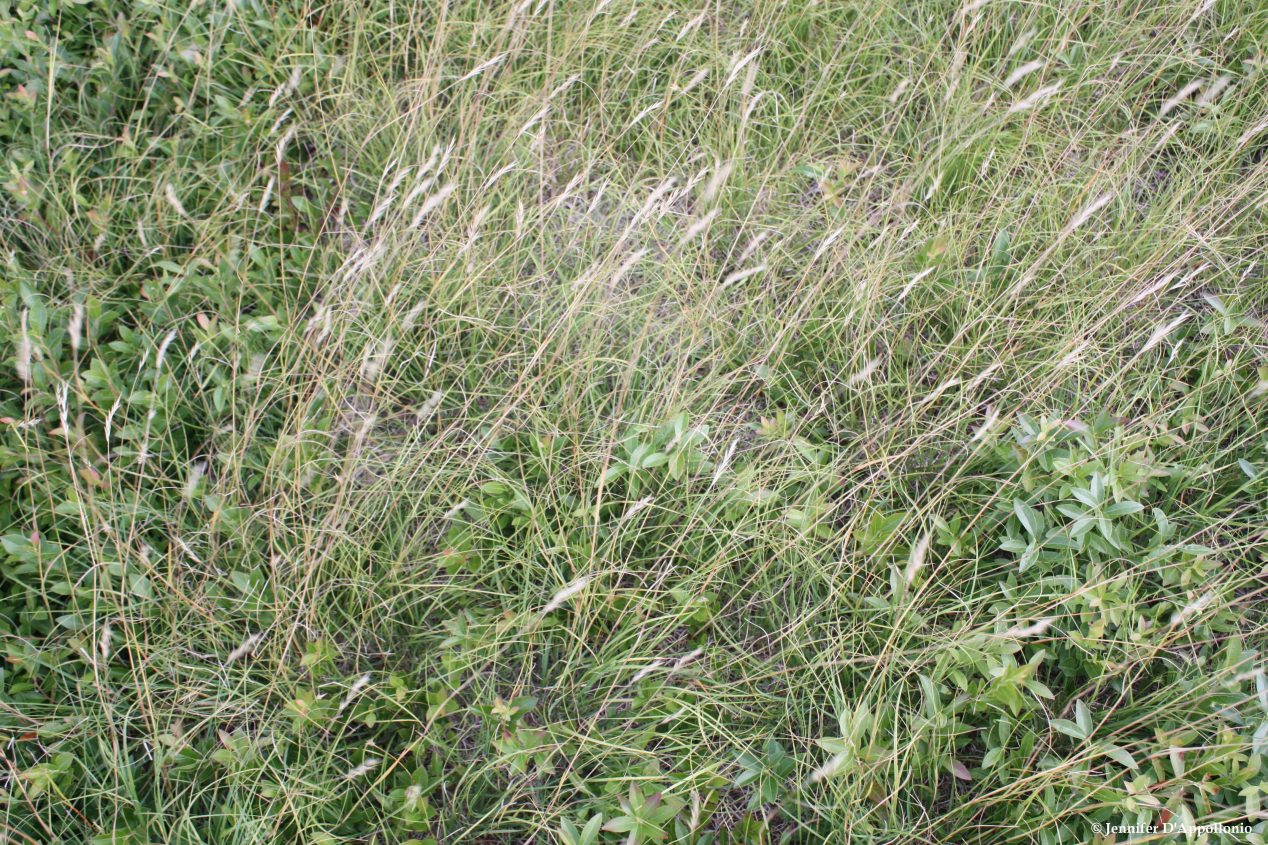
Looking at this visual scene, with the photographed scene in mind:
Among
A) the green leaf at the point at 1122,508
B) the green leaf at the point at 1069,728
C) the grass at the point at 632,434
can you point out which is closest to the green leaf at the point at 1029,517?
the grass at the point at 632,434

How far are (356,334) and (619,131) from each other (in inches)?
41.5

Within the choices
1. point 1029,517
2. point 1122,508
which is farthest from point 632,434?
point 1122,508

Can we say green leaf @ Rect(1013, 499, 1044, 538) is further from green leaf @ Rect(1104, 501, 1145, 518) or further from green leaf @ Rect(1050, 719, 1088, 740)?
green leaf @ Rect(1050, 719, 1088, 740)

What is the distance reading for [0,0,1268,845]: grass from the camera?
5.46 feet

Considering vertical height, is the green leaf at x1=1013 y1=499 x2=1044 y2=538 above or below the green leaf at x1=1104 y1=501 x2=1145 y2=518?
below

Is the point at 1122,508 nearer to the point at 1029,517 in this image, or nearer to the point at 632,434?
the point at 1029,517

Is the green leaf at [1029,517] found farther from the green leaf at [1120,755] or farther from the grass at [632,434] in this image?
the green leaf at [1120,755]

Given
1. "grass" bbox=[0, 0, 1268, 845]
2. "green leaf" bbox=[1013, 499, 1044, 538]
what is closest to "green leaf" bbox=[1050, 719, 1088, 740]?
"grass" bbox=[0, 0, 1268, 845]

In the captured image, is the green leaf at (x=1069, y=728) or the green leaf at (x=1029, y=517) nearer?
the green leaf at (x=1069, y=728)

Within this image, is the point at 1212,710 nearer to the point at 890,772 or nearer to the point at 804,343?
the point at 890,772

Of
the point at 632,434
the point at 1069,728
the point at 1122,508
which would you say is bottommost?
the point at 1069,728

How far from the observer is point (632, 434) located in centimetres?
196

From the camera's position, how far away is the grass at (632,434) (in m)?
1.66

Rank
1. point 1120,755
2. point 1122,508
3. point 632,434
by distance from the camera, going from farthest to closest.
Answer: point 632,434 → point 1122,508 → point 1120,755
